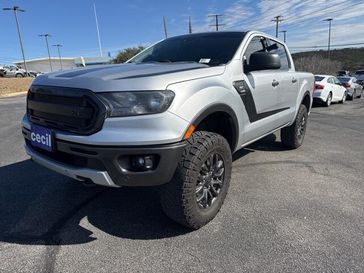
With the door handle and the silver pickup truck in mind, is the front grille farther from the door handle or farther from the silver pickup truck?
the door handle

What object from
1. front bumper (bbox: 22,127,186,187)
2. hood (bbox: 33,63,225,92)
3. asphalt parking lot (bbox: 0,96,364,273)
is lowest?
asphalt parking lot (bbox: 0,96,364,273)

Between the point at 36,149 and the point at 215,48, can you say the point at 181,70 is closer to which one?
the point at 215,48

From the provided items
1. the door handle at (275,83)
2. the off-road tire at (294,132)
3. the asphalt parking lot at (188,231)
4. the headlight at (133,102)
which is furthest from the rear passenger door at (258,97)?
the headlight at (133,102)

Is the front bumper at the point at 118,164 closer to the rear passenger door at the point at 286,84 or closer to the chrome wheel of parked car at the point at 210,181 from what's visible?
the chrome wheel of parked car at the point at 210,181

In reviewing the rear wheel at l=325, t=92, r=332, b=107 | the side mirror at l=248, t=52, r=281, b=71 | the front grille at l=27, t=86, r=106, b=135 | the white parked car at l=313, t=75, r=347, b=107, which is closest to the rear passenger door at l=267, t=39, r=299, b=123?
the side mirror at l=248, t=52, r=281, b=71

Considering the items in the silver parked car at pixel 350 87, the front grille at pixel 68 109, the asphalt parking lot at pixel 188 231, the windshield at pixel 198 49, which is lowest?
the silver parked car at pixel 350 87

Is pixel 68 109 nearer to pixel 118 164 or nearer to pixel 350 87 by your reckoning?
pixel 118 164

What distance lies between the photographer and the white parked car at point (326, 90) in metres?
15.4

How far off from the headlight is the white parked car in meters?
14.0

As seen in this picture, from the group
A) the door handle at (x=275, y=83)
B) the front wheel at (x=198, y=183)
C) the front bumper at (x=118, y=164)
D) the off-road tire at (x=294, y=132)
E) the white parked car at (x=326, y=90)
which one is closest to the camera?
the front bumper at (x=118, y=164)

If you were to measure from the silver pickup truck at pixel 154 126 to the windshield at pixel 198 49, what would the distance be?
2.3 inches

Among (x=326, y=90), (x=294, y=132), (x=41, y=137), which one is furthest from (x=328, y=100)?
(x=41, y=137)

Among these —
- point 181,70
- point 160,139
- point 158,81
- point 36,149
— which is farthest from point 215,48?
point 36,149

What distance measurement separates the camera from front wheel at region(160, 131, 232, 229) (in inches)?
116
